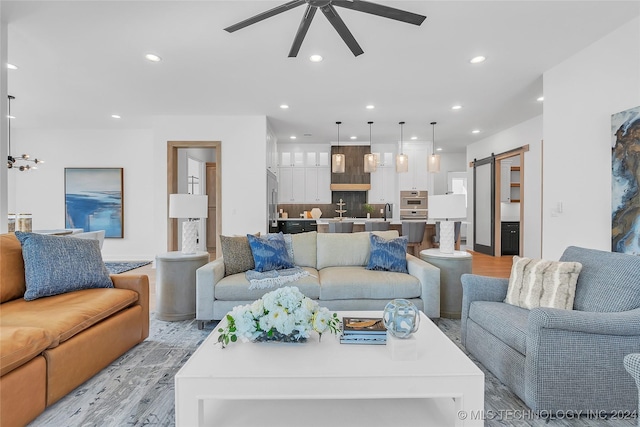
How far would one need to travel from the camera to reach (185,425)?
1.34 m

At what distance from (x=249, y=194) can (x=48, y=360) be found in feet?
13.7

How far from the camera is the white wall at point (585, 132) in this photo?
291 centimetres

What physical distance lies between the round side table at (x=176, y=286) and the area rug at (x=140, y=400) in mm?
651

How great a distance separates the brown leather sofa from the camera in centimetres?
154

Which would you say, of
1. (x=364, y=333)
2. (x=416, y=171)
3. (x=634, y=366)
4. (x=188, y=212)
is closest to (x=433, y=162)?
(x=416, y=171)

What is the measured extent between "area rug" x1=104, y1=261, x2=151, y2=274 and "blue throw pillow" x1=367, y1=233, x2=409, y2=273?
4590mm

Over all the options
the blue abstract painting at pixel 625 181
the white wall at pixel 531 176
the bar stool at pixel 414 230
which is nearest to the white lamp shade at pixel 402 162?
the bar stool at pixel 414 230

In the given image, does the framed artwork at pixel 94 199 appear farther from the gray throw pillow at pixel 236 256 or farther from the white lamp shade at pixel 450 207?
the white lamp shade at pixel 450 207

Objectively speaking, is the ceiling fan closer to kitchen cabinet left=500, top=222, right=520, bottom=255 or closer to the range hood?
the range hood

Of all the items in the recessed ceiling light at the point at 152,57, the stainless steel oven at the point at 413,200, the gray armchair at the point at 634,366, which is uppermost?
the recessed ceiling light at the point at 152,57

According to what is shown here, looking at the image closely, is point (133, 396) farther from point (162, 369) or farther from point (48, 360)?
point (48, 360)

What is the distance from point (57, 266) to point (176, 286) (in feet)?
3.49

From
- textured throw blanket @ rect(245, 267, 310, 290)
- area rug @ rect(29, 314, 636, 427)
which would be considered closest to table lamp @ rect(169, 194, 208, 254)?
textured throw blanket @ rect(245, 267, 310, 290)

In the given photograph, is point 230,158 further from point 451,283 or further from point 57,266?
point 451,283
